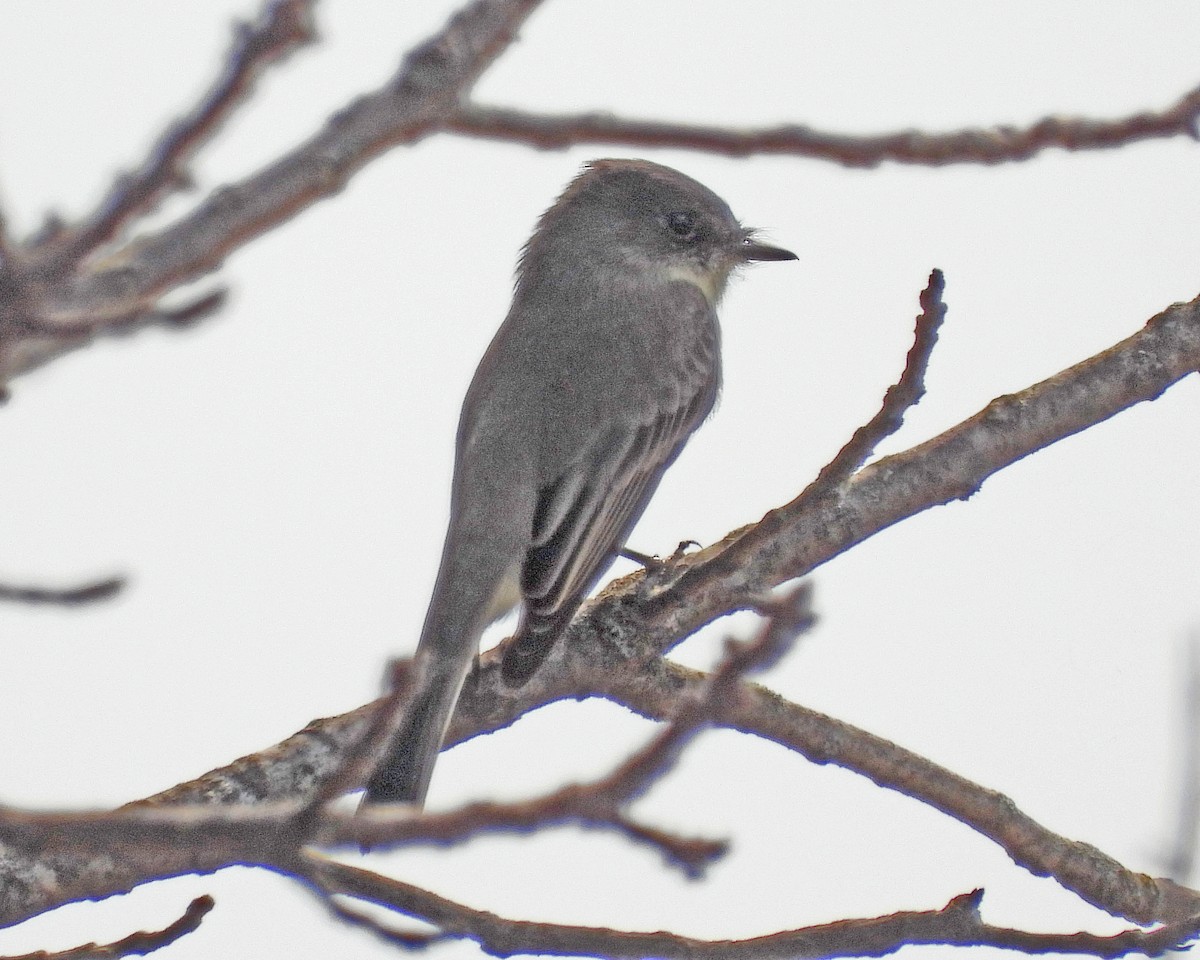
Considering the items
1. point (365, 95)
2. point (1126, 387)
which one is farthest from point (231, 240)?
point (1126, 387)

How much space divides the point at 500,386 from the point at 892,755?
194 cm

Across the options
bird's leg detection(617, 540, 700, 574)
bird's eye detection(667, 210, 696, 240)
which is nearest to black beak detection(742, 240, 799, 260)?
bird's eye detection(667, 210, 696, 240)

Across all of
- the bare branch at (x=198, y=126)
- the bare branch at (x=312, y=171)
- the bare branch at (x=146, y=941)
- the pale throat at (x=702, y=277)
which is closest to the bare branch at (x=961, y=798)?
the bare branch at (x=146, y=941)

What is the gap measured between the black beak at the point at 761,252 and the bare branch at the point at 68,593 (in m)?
4.34

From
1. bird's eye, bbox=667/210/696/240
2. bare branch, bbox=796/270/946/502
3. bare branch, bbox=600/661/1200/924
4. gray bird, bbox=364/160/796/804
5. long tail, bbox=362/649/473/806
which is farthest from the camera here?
bird's eye, bbox=667/210/696/240

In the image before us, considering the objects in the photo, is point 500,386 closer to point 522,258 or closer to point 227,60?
point 522,258

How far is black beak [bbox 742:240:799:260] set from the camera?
20.5 ft

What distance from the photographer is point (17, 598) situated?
2.12 m

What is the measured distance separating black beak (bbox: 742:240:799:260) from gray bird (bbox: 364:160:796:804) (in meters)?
0.01

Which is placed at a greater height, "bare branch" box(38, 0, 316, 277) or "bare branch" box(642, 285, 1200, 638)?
"bare branch" box(642, 285, 1200, 638)

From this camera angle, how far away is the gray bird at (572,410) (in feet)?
14.2

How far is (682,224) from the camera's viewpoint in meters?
6.24

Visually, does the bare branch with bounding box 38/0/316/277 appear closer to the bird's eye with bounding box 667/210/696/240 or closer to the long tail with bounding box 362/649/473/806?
the long tail with bounding box 362/649/473/806

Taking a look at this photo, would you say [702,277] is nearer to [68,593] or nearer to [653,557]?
[653,557]
